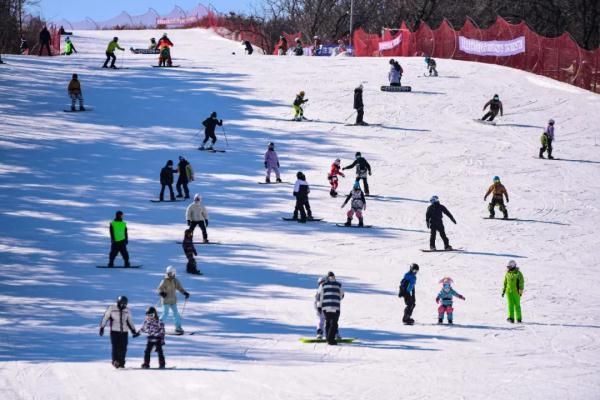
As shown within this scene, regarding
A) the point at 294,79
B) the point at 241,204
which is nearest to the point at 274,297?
the point at 241,204

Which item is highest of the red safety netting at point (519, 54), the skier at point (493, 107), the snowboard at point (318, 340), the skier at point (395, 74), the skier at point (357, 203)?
the red safety netting at point (519, 54)

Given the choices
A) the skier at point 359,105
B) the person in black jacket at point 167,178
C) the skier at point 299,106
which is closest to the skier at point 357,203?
the person in black jacket at point 167,178

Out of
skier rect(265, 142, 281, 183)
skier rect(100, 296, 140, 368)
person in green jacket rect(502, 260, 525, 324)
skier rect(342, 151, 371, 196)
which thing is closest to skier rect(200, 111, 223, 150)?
skier rect(265, 142, 281, 183)

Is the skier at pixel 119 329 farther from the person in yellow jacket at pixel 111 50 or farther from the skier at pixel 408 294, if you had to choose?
the person in yellow jacket at pixel 111 50

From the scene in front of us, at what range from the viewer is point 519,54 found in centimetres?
5381

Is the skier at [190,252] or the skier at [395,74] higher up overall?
the skier at [395,74]

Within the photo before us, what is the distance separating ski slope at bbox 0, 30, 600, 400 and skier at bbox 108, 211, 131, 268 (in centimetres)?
64

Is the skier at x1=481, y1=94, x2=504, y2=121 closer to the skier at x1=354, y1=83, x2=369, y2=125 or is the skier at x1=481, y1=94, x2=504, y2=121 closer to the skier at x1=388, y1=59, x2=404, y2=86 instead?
the skier at x1=354, y1=83, x2=369, y2=125

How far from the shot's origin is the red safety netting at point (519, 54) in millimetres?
50344

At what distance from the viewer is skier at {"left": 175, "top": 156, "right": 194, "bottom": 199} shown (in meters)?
32.1

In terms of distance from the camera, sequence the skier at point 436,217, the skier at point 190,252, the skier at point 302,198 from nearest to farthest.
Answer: the skier at point 190,252
the skier at point 436,217
the skier at point 302,198

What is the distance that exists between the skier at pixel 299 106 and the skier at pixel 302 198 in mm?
11484

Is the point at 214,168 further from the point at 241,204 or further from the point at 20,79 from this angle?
the point at 20,79

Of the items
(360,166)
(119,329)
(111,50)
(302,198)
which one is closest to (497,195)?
(360,166)
